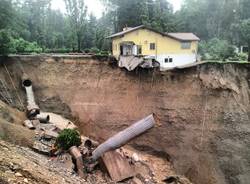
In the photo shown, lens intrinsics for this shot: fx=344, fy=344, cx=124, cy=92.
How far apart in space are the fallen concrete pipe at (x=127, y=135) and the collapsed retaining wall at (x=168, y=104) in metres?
4.42

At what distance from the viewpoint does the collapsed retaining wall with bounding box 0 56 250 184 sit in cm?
1670

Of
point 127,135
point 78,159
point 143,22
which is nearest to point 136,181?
point 127,135

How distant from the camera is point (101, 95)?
20.7m

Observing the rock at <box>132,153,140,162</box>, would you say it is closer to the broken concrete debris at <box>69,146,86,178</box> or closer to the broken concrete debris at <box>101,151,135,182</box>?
the broken concrete debris at <box>101,151,135,182</box>

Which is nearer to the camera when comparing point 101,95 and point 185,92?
point 185,92

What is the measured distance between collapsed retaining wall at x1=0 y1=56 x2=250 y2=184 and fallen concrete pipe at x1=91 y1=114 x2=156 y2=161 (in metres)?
4.42

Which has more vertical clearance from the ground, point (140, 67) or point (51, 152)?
point (140, 67)

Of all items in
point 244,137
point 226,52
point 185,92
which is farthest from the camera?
point 226,52

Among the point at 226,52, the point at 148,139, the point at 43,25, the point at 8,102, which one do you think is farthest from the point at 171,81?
the point at 43,25

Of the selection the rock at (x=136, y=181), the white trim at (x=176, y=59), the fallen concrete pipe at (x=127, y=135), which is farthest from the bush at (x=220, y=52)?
the fallen concrete pipe at (x=127, y=135)

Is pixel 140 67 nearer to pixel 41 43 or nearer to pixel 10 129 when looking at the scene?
pixel 10 129

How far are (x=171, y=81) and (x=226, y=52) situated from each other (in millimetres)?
15184

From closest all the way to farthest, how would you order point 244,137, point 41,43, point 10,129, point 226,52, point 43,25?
point 10,129
point 244,137
point 226,52
point 41,43
point 43,25

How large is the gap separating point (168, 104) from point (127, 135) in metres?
5.39
